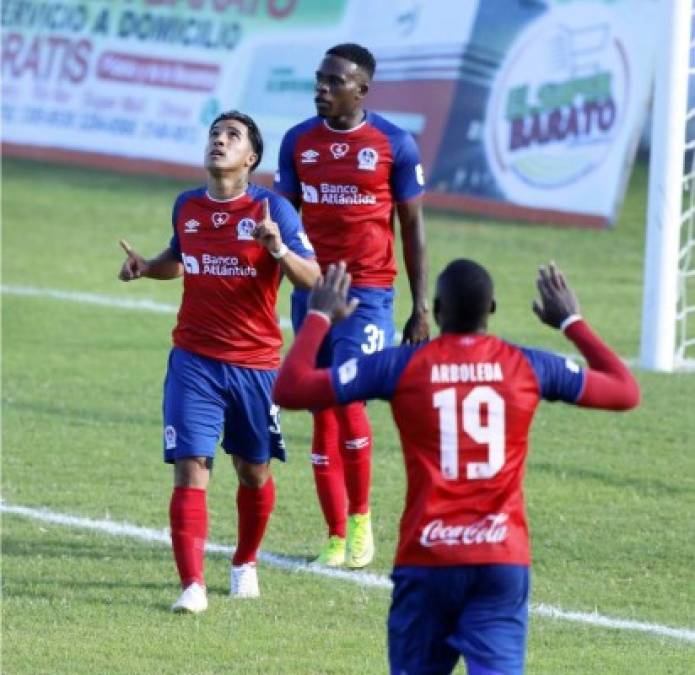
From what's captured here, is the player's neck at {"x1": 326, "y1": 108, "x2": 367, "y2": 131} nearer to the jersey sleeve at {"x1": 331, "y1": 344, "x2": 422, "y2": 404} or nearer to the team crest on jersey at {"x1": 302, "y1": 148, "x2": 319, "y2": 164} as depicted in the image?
the team crest on jersey at {"x1": 302, "y1": 148, "x2": 319, "y2": 164}

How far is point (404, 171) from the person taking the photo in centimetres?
943

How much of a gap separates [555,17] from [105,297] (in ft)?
21.5

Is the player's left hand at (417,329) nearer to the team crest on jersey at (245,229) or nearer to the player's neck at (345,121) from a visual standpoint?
the player's neck at (345,121)

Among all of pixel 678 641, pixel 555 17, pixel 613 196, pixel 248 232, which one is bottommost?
pixel 678 641

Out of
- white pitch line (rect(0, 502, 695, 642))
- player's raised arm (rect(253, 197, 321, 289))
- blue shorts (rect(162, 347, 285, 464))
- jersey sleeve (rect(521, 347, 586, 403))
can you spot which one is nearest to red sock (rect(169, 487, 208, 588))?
blue shorts (rect(162, 347, 285, 464))

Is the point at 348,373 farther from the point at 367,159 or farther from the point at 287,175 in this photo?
the point at 287,175

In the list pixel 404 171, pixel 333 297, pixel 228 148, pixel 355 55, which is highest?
pixel 355 55

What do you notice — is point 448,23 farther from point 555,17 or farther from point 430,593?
point 430,593

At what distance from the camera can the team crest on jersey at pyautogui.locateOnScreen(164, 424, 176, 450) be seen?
8.27 metres

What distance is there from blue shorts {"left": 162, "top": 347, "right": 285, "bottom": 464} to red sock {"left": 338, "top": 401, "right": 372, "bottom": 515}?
0.86m

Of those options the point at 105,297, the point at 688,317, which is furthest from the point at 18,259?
the point at 688,317

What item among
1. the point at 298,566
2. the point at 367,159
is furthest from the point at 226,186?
the point at 298,566

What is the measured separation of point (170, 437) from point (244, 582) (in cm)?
78

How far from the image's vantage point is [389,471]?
446 inches
